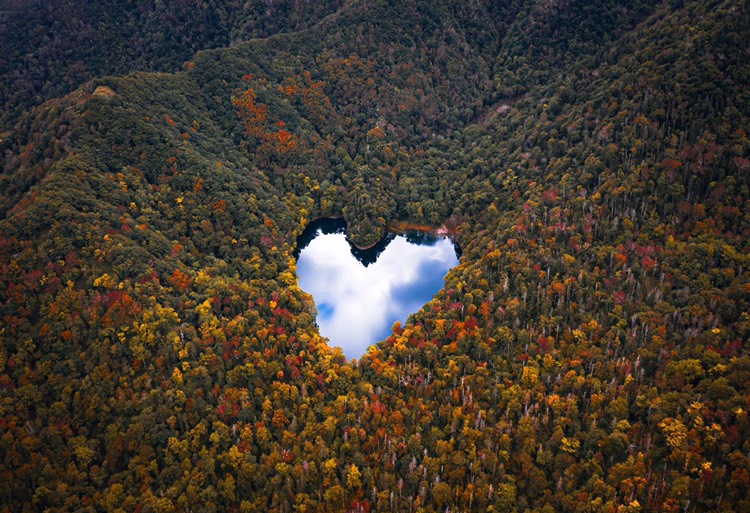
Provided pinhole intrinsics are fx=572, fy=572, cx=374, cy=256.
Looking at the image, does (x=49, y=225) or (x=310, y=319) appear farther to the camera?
(x=310, y=319)

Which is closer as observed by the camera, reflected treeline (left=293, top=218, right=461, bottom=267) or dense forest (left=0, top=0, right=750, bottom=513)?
dense forest (left=0, top=0, right=750, bottom=513)

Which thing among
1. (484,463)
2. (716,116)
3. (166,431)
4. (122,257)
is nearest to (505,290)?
(484,463)

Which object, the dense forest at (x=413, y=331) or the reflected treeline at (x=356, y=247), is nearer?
the dense forest at (x=413, y=331)

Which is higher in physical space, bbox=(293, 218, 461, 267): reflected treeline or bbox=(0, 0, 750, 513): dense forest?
bbox=(293, 218, 461, 267): reflected treeline

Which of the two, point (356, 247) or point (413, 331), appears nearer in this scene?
point (413, 331)

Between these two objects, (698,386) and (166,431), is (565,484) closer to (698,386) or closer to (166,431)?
(698,386)
